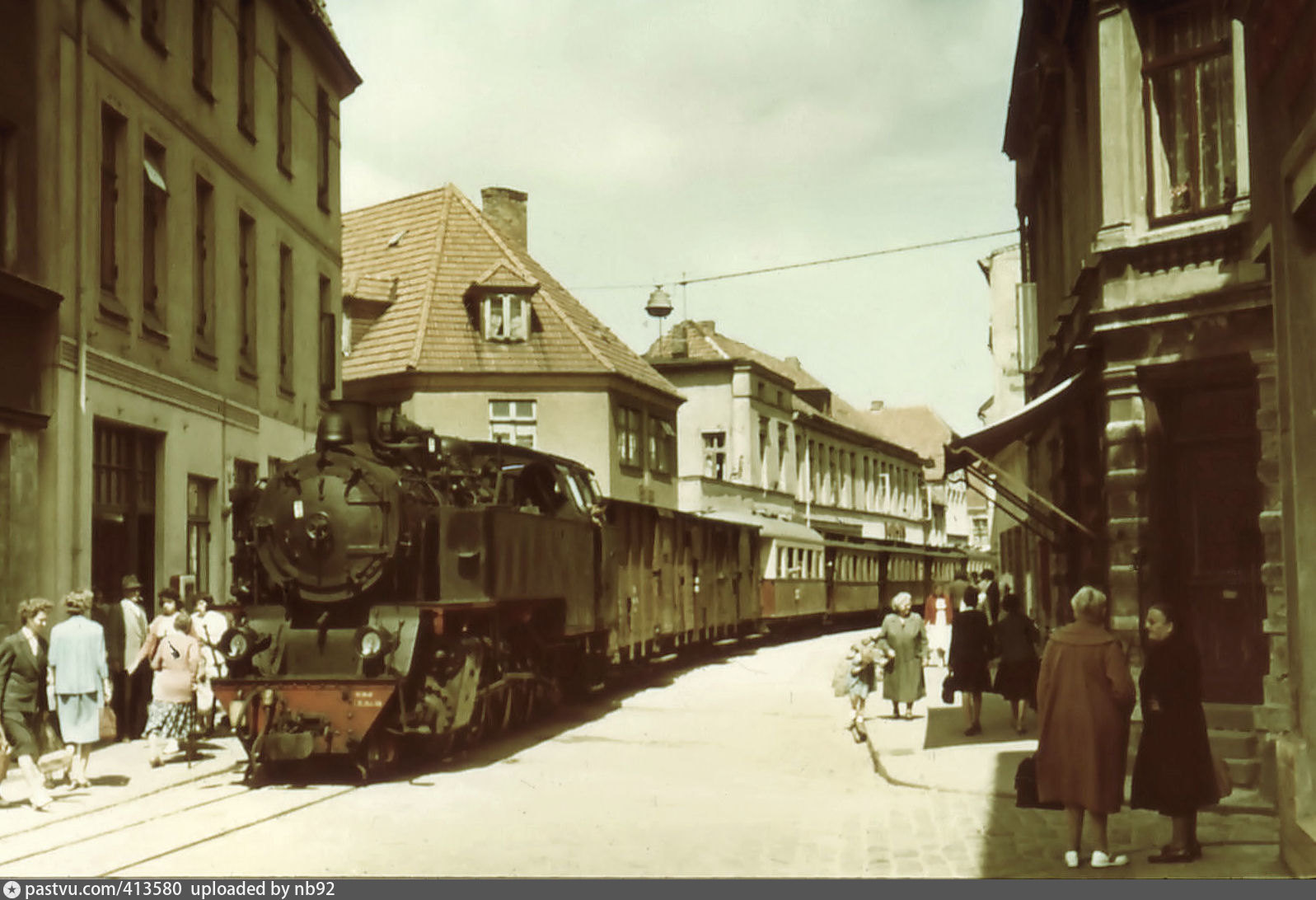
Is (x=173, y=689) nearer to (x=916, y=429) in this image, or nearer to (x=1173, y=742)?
(x=1173, y=742)

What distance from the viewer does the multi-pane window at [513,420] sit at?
116ft

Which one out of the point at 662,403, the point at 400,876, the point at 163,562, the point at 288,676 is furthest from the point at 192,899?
the point at 662,403

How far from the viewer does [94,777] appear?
13211 millimetres

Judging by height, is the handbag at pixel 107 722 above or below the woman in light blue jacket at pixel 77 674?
below

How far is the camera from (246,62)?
62.1ft

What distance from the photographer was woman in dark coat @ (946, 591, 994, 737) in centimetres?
1619

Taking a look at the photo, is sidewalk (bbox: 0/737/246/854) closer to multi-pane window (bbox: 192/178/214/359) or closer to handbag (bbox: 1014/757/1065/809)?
multi-pane window (bbox: 192/178/214/359)

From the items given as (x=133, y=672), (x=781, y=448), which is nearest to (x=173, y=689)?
(x=133, y=672)

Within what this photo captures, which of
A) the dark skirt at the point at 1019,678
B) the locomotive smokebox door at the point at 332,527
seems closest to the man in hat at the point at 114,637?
the locomotive smokebox door at the point at 332,527

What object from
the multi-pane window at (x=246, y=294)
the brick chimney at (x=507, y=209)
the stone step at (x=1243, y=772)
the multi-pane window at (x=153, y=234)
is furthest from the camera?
the brick chimney at (x=507, y=209)

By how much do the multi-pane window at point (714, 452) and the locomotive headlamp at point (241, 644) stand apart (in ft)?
114

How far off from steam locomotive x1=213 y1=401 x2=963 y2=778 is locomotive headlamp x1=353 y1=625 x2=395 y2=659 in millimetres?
13

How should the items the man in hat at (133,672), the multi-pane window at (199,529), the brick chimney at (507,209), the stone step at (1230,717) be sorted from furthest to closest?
the brick chimney at (507,209)
the multi-pane window at (199,529)
the man in hat at (133,672)
the stone step at (1230,717)

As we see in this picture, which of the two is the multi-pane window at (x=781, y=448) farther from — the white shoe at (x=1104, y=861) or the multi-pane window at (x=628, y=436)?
the white shoe at (x=1104, y=861)
